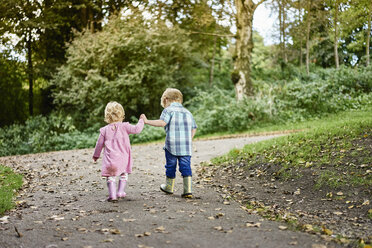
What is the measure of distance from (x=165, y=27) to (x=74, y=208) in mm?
14784

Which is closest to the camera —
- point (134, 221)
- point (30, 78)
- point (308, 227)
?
point (308, 227)

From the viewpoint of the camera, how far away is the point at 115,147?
549 centimetres

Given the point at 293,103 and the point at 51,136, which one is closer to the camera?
the point at 293,103

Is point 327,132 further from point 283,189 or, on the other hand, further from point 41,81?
point 41,81

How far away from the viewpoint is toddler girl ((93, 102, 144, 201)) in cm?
544

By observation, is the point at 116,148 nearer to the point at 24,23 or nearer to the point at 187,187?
the point at 187,187


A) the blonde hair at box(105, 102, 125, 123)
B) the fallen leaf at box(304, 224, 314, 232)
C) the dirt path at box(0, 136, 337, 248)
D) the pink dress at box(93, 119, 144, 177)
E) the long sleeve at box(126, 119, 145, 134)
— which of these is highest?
the blonde hair at box(105, 102, 125, 123)

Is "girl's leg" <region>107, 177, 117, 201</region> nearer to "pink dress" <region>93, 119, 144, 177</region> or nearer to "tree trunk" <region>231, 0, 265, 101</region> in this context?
"pink dress" <region>93, 119, 144, 177</region>

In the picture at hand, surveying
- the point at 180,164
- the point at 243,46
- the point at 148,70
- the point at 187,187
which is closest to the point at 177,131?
the point at 180,164

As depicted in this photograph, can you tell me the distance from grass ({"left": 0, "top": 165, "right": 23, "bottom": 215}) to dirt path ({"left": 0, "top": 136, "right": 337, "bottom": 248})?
163mm

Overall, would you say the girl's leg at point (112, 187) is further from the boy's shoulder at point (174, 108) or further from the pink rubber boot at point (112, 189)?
the boy's shoulder at point (174, 108)

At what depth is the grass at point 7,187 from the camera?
529 centimetres

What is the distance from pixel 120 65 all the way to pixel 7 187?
1269 centimetres

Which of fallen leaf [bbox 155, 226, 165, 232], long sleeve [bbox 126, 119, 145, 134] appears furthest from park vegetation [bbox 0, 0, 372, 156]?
fallen leaf [bbox 155, 226, 165, 232]
